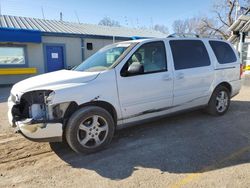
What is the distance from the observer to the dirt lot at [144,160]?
3096mm

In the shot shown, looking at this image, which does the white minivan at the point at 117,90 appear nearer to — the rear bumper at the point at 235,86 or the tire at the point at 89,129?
the tire at the point at 89,129

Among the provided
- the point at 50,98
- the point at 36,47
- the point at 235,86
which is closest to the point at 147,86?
the point at 50,98

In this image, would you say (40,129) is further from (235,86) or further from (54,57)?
(54,57)

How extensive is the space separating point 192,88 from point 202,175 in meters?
2.31

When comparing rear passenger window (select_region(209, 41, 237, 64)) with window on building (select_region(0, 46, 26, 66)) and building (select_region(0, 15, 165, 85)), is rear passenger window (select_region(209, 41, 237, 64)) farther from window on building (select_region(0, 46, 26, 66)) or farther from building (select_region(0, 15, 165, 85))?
window on building (select_region(0, 46, 26, 66))

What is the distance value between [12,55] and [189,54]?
1109 centimetres

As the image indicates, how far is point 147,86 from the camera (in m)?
4.29

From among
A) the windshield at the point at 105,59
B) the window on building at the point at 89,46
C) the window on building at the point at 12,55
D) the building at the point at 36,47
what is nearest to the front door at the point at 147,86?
the windshield at the point at 105,59

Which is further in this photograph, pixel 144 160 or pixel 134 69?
pixel 134 69

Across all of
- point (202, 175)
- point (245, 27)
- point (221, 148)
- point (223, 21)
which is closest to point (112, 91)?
point (202, 175)

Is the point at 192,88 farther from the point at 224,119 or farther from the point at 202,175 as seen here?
the point at 202,175

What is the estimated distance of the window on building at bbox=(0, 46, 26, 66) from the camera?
1247 cm

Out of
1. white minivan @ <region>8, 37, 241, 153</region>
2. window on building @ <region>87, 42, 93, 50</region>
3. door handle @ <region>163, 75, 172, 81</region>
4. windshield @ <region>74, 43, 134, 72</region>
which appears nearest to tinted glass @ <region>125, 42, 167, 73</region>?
white minivan @ <region>8, 37, 241, 153</region>

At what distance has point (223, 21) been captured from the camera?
112ft
